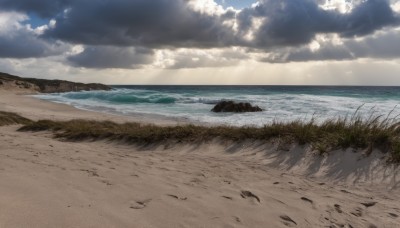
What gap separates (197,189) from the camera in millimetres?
4730

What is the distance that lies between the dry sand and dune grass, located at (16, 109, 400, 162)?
0.31 m

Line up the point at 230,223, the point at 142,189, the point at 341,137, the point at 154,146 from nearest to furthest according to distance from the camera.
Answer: the point at 230,223 < the point at 142,189 < the point at 341,137 < the point at 154,146

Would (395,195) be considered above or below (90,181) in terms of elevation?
below

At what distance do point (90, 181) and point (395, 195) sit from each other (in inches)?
184

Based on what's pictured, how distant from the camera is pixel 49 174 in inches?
186

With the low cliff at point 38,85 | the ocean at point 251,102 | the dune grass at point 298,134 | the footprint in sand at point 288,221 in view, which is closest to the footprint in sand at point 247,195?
the footprint in sand at point 288,221

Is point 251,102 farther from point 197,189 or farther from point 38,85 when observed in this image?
point 38,85

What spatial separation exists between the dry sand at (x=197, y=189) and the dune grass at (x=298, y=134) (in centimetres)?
31

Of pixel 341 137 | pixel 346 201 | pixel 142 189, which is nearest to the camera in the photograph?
pixel 142 189

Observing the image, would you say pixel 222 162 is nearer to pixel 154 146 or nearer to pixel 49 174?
pixel 154 146

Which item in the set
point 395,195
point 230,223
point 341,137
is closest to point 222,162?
point 341,137

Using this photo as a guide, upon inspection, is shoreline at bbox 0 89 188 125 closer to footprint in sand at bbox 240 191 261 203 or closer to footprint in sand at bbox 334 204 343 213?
footprint in sand at bbox 240 191 261 203

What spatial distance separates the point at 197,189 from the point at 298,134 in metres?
3.99

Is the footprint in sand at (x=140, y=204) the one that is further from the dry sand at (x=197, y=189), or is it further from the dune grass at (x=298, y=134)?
the dune grass at (x=298, y=134)
